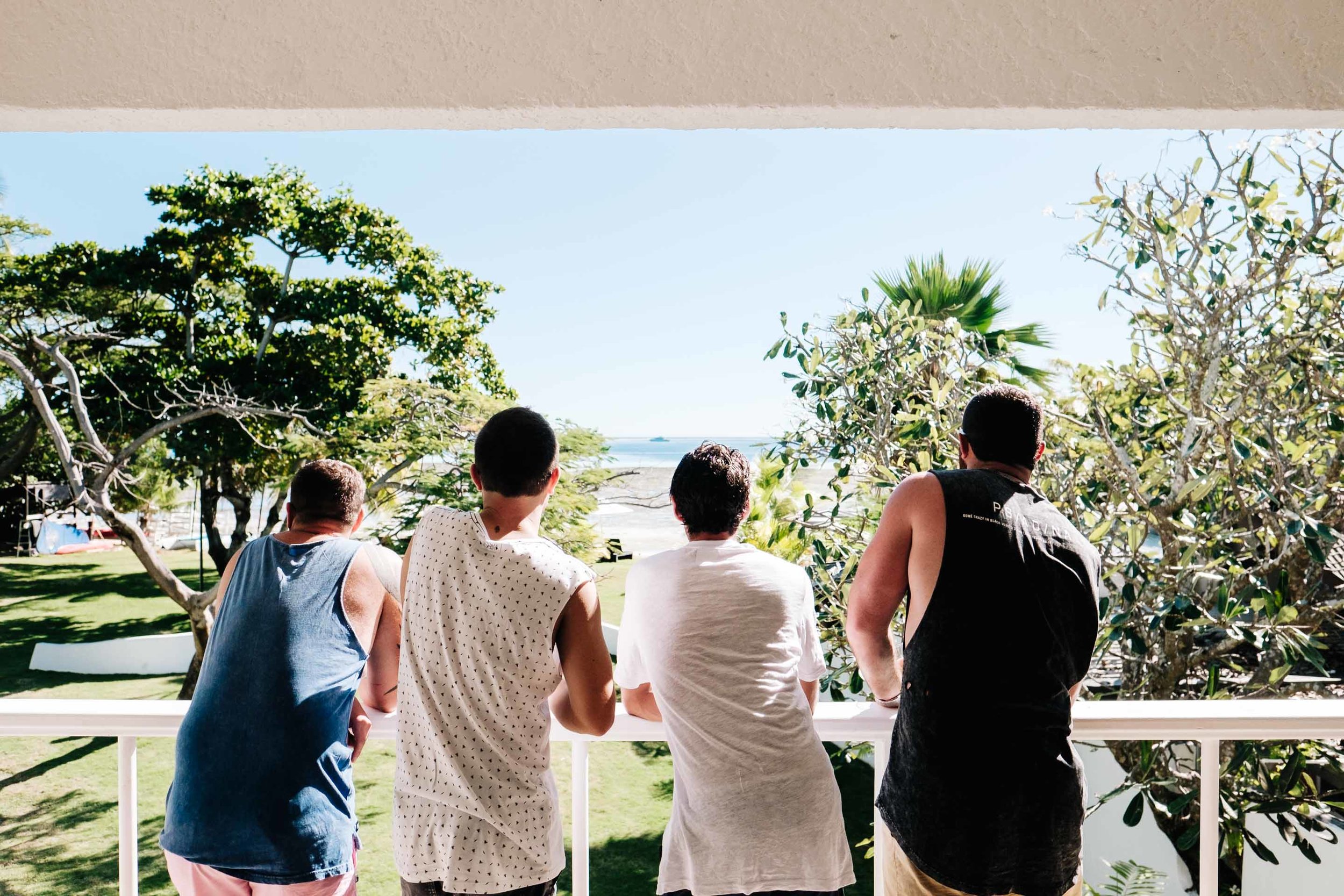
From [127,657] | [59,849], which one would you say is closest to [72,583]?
[127,657]

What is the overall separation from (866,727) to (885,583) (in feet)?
0.81

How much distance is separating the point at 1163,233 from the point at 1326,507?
3.90 feet

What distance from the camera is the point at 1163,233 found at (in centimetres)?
233

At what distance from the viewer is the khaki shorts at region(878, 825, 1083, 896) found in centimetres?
Answer: 113

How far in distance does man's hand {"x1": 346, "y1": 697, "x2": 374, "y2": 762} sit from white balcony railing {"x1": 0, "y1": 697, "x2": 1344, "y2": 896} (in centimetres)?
1

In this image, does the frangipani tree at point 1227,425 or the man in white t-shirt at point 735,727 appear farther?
the frangipani tree at point 1227,425

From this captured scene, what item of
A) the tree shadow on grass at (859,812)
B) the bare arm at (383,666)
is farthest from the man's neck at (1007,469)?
the tree shadow on grass at (859,812)

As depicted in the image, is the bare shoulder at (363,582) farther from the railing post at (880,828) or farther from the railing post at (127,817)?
the railing post at (880,828)

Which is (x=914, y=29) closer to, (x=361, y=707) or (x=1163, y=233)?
(x=361, y=707)

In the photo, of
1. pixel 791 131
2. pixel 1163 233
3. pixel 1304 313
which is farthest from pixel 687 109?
pixel 1304 313

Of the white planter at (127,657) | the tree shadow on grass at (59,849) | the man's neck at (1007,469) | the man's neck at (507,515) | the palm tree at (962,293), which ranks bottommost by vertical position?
the tree shadow on grass at (59,849)

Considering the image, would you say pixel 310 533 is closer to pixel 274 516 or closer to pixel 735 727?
pixel 735 727

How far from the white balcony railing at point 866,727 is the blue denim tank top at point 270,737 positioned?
128mm

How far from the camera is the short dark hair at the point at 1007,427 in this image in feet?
4.10
